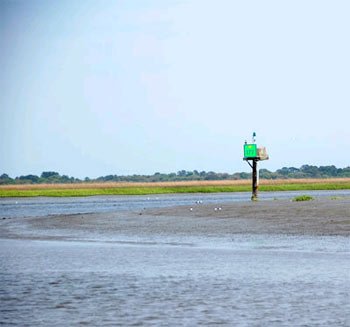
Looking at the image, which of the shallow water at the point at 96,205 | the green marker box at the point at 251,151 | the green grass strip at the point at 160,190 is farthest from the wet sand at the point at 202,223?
the green grass strip at the point at 160,190

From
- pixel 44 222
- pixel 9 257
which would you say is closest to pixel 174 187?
pixel 44 222

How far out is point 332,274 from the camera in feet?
75.7

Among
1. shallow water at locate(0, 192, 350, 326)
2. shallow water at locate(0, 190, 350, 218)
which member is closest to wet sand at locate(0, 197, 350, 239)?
shallow water at locate(0, 192, 350, 326)

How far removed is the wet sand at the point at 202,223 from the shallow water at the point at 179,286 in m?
5.40

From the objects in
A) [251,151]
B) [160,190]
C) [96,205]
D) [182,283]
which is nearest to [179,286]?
[182,283]

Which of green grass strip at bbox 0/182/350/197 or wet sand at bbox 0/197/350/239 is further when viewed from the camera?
green grass strip at bbox 0/182/350/197

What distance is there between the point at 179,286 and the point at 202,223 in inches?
890

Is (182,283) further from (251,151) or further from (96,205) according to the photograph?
(96,205)

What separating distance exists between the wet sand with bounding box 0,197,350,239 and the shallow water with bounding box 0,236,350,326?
17.7ft

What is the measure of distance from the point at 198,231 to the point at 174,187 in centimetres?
10223

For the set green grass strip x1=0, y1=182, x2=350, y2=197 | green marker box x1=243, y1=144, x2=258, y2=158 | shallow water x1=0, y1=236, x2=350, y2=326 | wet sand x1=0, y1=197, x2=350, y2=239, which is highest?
green marker box x1=243, y1=144, x2=258, y2=158

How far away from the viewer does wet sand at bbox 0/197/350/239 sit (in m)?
38.4

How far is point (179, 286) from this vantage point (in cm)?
2183

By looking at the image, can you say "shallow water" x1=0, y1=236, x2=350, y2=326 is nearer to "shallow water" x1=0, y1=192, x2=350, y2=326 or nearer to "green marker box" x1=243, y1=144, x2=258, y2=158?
"shallow water" x1=0, y1=192, x2=350, y2=326
